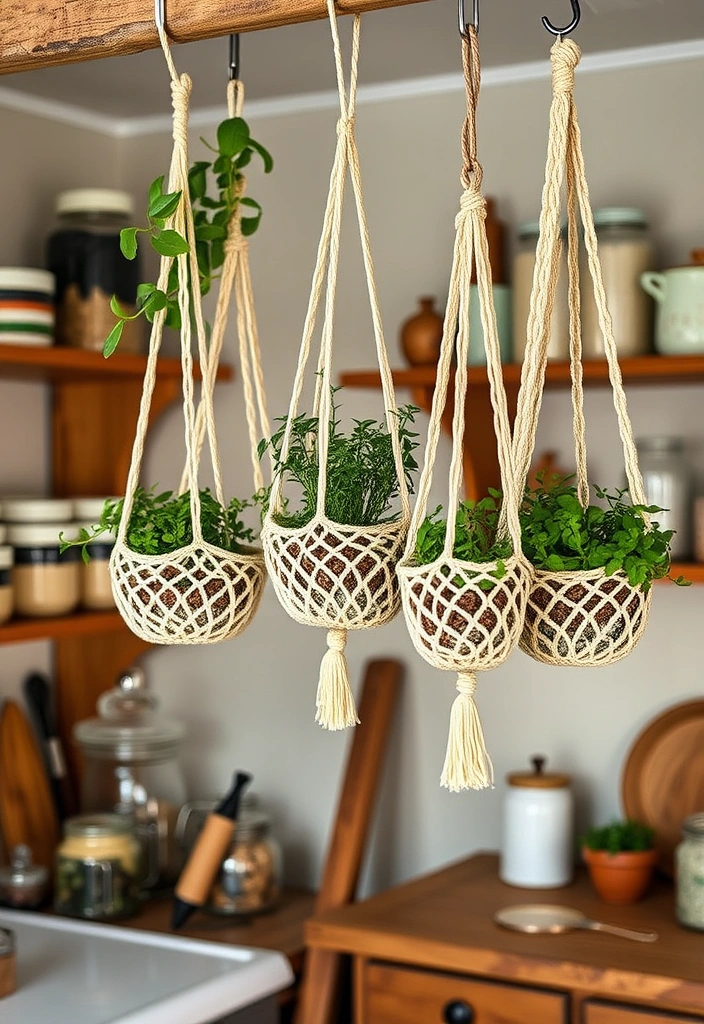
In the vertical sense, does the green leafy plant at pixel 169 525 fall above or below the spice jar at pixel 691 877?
above

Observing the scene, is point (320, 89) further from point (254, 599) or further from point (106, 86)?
point (254, 599)

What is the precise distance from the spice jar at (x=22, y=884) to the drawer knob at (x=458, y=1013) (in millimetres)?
801

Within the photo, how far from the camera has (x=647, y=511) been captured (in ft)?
3.96

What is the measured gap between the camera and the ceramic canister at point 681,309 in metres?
2.17

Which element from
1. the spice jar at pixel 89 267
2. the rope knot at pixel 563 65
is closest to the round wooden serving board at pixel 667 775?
the spice jar at pixel 89 267

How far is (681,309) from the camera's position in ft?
7.17

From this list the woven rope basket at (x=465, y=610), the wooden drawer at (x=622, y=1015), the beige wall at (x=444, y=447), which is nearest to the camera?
the woven rope basket at (x=465, y=610)

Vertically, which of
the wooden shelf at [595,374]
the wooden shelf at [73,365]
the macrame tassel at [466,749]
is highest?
the wooden shelf at [73,365]

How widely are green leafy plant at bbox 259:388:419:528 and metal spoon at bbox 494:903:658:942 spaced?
1076 mm

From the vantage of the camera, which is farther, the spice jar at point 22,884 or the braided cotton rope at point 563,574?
the spice jar at point 22,884

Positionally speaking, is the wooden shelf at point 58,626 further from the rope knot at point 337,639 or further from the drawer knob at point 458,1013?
the rope knot at point 337,639

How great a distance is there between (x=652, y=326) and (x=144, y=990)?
1.31 meters

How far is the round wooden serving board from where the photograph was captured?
7.80 ft

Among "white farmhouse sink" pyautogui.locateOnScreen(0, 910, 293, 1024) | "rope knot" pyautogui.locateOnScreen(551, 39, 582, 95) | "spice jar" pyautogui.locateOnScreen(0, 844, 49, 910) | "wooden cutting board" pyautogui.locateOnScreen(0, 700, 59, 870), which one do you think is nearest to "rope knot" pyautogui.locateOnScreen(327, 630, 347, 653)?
"rope knot" pyautogui.locateOnScreen(551, 39, 582, 95)
